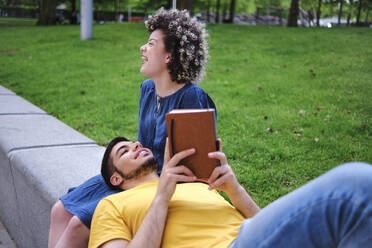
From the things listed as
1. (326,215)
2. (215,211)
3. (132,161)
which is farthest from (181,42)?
(326,215)

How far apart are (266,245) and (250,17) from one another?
4812 centimetres

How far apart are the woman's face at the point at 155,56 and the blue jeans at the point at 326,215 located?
52.0 inches

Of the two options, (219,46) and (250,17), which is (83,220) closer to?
(219,46)

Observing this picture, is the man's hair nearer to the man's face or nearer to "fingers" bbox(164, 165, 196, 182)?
the man's face

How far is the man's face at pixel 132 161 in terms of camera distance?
201 centimetres

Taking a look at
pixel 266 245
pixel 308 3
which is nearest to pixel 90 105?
pixel 266 245

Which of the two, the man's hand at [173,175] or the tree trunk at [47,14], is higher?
the tree trunk at [47,14]

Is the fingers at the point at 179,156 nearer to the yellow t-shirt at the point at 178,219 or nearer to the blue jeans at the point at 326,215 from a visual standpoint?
the yellow t-shirt at the point at 178,219

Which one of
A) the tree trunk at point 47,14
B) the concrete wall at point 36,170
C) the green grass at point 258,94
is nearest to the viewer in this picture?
the concrete wall at point 36,170

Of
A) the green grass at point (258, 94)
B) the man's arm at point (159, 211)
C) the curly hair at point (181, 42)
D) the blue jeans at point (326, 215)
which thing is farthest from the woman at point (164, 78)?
the green grass at point (258, 94)

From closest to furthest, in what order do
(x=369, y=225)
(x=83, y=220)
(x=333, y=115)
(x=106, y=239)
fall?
(x=369, y=225)
(x=106, y=239)
(x=83, y=220)
(x=333, y=115)

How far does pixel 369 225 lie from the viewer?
40.9 inches

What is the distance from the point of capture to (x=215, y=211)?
5.74 ft

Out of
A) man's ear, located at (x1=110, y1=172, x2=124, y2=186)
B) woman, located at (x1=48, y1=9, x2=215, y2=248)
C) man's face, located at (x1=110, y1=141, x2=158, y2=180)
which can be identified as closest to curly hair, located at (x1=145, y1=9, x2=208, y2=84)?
woman, located at (x1=48, y1=9, x2=215, y2=248)
